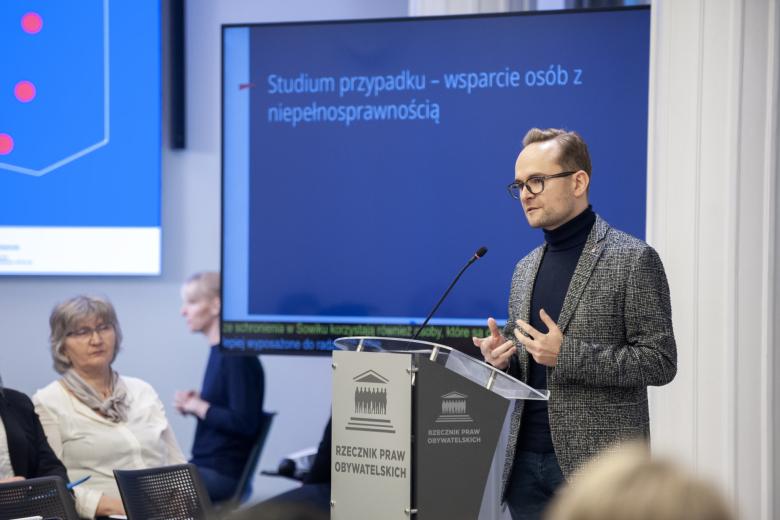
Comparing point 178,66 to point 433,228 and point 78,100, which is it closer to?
point 78,100

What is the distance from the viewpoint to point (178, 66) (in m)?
5.84

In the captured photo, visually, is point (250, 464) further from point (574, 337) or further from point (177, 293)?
point (574, 337)

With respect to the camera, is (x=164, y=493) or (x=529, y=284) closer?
(x=164, y=493)

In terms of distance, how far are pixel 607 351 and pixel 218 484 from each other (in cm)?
285

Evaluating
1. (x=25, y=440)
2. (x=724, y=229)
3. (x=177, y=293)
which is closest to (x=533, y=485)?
(x=724, y=229)

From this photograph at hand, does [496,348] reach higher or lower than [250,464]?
higher

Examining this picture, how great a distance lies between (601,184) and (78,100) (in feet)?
10.6

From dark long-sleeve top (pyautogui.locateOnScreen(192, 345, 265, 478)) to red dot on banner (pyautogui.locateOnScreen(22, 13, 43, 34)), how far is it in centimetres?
209

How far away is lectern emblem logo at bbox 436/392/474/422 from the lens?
2.26 meters

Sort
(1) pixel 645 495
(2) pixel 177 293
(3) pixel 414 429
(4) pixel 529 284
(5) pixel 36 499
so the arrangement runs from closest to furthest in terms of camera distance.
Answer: (1) pixel 645 495, (3) pixel 414 429, (5) pixel 36 499, (4) pixel 529 284, (2) pixel 177 293

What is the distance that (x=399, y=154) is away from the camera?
3992mm

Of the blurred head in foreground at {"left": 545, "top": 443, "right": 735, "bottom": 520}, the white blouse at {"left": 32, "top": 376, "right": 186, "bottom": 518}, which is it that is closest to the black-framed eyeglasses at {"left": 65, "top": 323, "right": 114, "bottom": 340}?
the white blouse at {"left": 32, "top": 376, "right": 186, "bottom": 518}

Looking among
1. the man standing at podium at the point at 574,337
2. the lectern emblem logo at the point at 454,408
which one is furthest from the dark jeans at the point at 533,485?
the lectern emblem logo at the point at 454,408

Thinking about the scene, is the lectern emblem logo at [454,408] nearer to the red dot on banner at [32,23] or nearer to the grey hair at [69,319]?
the grey hair at [69,319]
